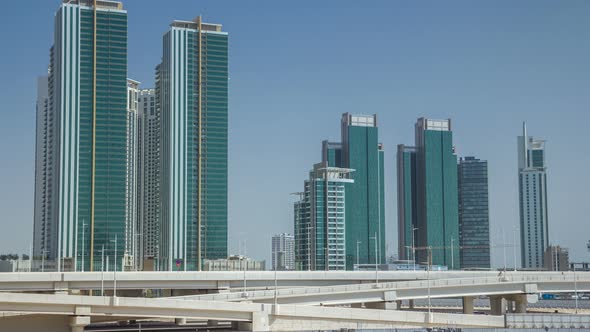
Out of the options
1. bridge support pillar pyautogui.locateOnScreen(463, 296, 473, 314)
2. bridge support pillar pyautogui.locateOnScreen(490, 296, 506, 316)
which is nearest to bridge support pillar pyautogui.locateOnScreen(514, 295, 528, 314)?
bridge support pillar pyautogui.locateOnScreen(490, 296, 506, 316)

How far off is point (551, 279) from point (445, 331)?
6146 centimetres

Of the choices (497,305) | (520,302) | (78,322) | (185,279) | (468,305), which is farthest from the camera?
(497,305)

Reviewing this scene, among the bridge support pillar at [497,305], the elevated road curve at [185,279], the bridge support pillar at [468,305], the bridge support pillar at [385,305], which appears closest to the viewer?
the elevated road curve at [185,279]

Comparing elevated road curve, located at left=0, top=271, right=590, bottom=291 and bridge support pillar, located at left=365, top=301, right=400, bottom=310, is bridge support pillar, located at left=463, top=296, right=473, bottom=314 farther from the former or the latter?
bridge support pillar, located at left=365, top=301, right=400, bottom=310

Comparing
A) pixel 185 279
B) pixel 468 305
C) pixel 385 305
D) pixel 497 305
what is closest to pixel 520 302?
pixel 497 305

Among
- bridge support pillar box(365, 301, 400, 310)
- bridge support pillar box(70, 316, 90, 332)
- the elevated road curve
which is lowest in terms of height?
bridge support pillar box(365, 301, 400, 310)

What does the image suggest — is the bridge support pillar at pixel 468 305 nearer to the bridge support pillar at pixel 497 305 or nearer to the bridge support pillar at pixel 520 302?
the bridge support pillar at pixel 497 305

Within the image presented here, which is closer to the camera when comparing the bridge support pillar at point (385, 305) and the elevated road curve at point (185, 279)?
the elevated road curve at point (185, 279)

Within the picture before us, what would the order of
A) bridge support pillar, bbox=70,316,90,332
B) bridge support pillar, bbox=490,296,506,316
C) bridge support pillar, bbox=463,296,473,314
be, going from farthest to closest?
bridge support pillar, bbox=490,296,506,316
bridge support pillar, bbox=463,296,473,314
bridge support pillar, bbox=70,316,90,332

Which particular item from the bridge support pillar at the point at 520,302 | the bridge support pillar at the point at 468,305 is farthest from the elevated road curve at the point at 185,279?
the bridge support pillar at the point at 468,305

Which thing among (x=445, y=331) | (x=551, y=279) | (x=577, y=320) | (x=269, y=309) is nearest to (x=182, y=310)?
(x=269, y=309)

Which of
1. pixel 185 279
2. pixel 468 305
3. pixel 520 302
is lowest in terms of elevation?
pixel 468 305

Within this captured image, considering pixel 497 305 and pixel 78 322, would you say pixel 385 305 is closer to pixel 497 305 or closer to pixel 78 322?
pixel 497 305

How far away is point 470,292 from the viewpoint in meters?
127
